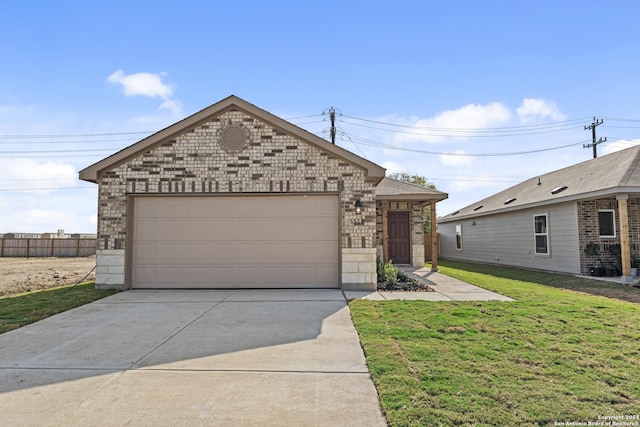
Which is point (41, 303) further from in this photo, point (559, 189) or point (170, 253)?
point (559, 189)

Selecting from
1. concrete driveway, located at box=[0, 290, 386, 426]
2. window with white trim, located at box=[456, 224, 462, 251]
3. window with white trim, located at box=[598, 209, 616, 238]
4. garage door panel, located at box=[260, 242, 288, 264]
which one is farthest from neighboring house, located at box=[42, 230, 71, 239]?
window with white trim, located at box=[598, 209, 616, 238]

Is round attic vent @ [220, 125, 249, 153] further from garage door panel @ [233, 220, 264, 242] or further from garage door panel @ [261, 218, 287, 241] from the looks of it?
garage door panel @ [261, 218, 287, 241]

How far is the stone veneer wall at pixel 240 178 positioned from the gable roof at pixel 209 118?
4.8 inches

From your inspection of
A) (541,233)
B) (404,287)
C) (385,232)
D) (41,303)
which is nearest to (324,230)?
(404,287)

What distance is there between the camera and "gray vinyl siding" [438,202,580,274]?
12.6 metres

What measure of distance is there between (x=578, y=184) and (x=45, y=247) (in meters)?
31.9

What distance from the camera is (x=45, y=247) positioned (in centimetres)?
2620

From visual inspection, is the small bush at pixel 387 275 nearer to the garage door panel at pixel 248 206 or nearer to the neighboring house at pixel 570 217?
the garage door panel at pixel 248 206

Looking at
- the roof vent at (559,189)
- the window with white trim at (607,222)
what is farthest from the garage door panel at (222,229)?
the window with white trim at (607,222)

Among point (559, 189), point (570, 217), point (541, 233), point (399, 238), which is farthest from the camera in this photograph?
→ point (399, 238)

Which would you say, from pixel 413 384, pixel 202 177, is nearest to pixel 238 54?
pixel 202 177

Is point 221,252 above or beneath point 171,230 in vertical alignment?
beneath

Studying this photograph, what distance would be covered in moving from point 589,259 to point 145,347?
1336 cm

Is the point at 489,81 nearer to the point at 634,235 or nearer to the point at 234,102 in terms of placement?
the point at 634,235
